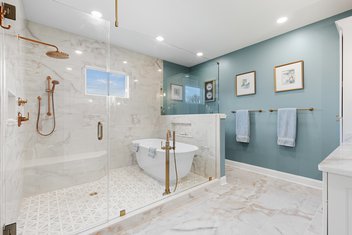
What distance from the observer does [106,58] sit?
9.73 ft

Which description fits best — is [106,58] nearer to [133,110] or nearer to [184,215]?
[133,110]

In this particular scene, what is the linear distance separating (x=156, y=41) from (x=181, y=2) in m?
1.09

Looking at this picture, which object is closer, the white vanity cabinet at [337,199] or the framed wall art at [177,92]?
the white vanity cabinet at [337,199]

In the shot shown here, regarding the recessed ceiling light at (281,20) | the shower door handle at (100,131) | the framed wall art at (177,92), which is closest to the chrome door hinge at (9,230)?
the shower door handle at (100,131)

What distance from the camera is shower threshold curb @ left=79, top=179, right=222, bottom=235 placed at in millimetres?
1500

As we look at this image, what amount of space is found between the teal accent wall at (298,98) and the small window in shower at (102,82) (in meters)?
2.43

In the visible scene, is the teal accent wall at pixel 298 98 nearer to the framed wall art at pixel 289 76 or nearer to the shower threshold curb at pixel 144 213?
the framed wall art at pixel 289 76

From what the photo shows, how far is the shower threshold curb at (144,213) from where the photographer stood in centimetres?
150

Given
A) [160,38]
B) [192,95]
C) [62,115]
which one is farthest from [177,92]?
[62,115]

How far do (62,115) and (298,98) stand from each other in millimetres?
3814

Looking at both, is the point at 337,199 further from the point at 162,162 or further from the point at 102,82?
the point at 102,82

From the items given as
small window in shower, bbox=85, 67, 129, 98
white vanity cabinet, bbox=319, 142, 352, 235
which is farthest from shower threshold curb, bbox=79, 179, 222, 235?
small window in shower, bbox=85, 67, 129, 98

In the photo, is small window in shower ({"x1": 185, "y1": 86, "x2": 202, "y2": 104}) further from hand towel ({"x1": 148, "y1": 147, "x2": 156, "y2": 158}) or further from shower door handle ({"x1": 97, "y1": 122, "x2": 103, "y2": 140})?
shower door handle ({"x1": 97, "y1": 122, "x2": 103, "y2": 140})

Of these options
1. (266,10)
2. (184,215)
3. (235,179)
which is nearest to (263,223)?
(184,215)
